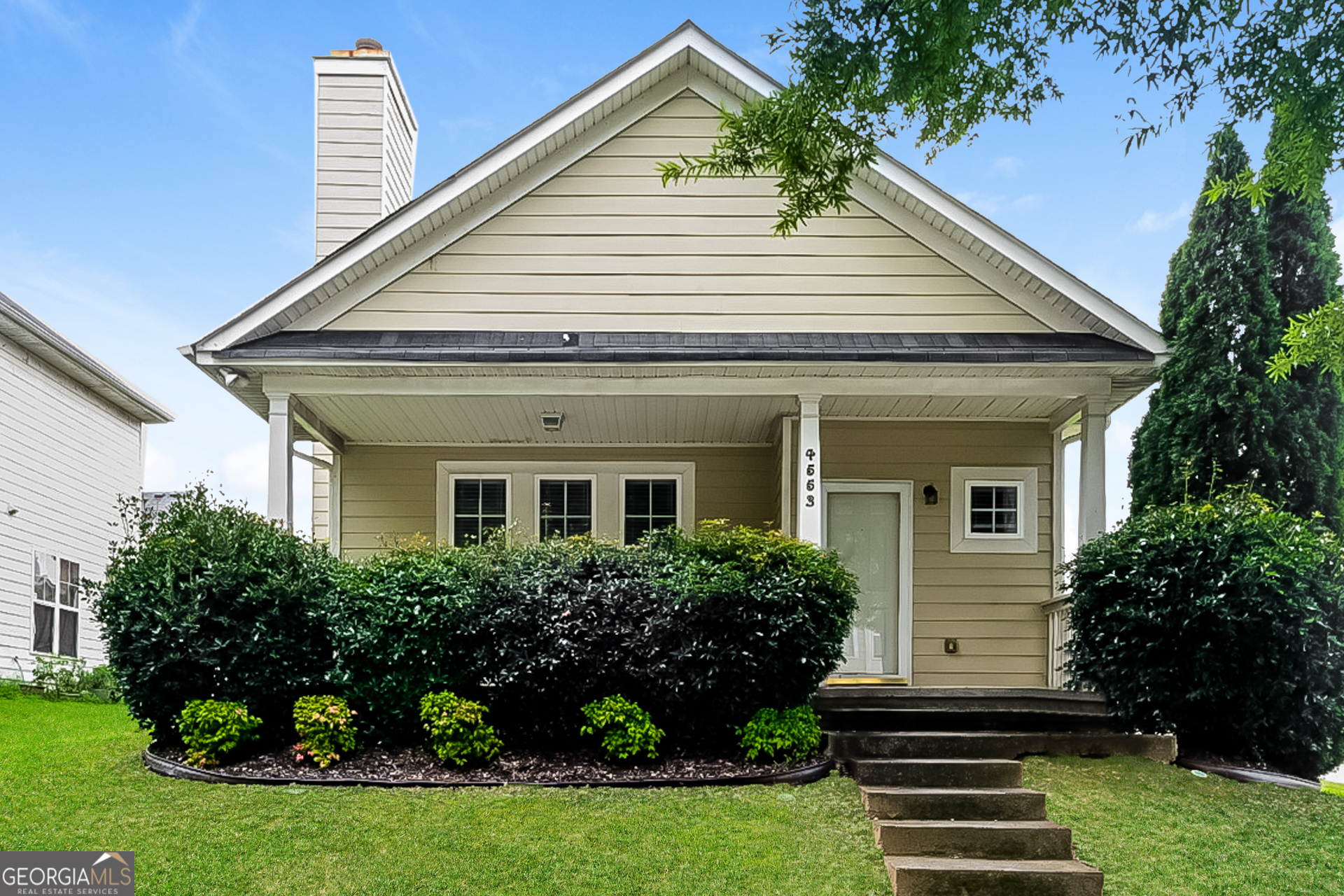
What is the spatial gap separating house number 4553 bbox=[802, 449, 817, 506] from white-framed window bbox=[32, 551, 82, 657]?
1116 cm

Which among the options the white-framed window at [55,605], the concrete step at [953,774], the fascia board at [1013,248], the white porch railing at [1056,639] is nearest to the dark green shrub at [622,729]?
the concrete step at [953,774]

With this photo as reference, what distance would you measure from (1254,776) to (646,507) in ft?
19.2

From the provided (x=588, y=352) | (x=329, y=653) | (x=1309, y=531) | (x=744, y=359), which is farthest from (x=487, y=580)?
(x=1309, y=531)

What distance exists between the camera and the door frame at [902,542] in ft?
34.8

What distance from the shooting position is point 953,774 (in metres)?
7.14

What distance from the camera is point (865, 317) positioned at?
980cm

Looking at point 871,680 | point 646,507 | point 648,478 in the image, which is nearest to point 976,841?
point 871,680

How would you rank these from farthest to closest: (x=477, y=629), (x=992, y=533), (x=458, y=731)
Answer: (x=992, y=533) → (x=477, y=629) → (x=458, y=731)

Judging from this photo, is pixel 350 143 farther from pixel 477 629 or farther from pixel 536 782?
pixel 536 782

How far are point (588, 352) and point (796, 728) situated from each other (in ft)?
11.0

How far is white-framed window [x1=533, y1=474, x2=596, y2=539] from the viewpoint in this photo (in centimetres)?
1135

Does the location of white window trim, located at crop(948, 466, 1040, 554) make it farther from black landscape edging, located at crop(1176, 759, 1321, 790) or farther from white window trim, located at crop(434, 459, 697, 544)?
black landscape edging, located at crop(1176, 759, 1321, 790)

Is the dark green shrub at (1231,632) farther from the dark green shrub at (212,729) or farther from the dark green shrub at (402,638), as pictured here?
the dark green shrub at (212,729)

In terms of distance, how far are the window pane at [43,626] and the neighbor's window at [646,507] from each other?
920cm
